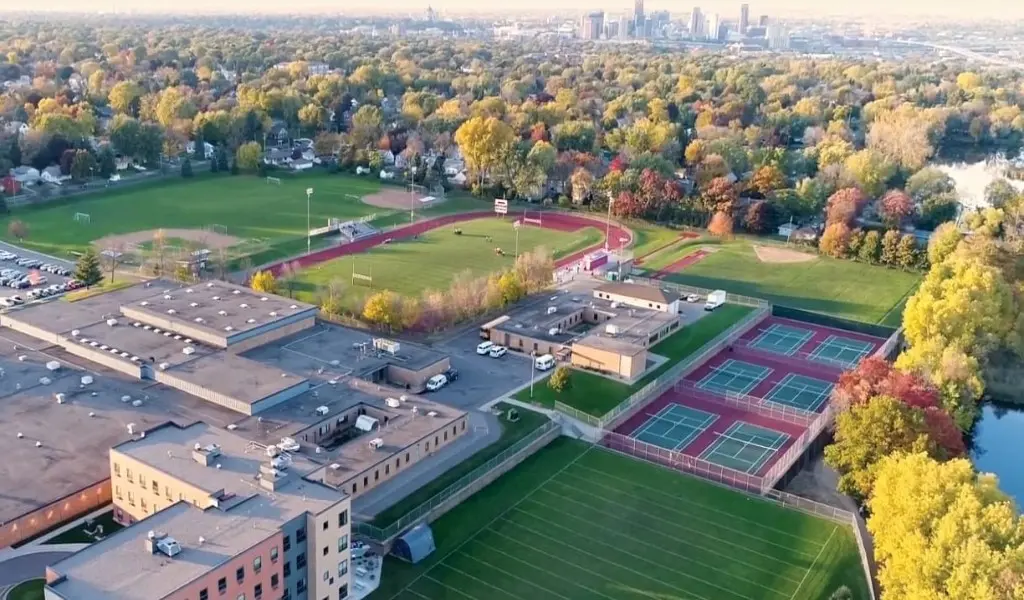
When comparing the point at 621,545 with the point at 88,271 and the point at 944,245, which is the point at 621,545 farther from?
the point at 944,245

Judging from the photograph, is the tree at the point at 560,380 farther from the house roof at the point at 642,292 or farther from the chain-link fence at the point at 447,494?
the house roof at the point at 642,292

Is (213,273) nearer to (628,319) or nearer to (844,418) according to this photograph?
(628,319)

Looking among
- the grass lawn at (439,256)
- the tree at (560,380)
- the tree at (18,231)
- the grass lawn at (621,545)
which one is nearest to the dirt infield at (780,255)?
the grass lawn at (439,256)

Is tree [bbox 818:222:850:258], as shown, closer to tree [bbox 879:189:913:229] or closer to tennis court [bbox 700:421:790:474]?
tree [bbox 879:189:913:229]

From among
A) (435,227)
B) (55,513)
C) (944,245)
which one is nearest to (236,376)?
(55,513)

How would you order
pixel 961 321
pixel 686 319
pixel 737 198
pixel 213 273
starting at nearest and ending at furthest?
pixel 961 321
pixel 686 319
pixel 213 273
pixel 737 198

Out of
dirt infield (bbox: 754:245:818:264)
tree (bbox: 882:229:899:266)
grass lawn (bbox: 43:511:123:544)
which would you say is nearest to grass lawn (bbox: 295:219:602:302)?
dirt infield (bbox: 754:245:818:264)

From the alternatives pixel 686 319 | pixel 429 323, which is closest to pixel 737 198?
pixel 686 319
